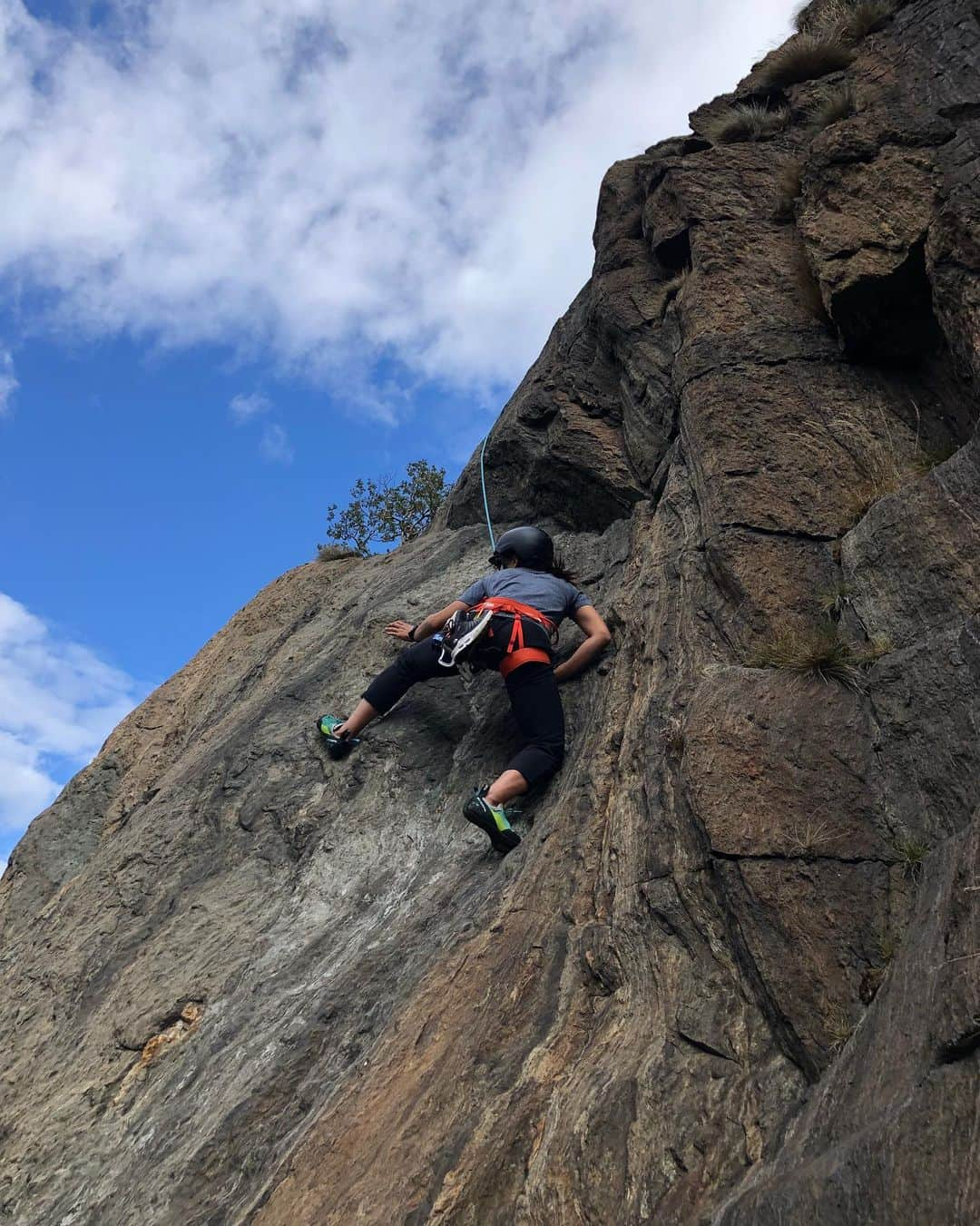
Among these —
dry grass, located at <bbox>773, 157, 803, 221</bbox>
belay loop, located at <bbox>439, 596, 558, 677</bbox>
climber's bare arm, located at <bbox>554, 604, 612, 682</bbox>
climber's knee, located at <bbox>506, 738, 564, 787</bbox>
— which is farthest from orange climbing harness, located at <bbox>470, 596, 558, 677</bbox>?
dry grass, located at <bbox>773, 157, 803, 221</bbox>

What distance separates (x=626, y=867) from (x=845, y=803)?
128cm

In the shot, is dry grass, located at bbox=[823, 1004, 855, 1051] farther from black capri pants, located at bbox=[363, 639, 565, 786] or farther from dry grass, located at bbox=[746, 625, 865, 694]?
black capri pants, located at bbox=[363, 639, 565, 786]

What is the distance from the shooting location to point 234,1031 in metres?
6.52

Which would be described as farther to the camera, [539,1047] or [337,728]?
[337,728]

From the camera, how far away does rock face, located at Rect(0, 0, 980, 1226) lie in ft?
14.8

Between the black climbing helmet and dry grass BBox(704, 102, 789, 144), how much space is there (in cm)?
442

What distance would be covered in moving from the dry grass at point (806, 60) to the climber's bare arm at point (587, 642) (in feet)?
19.0

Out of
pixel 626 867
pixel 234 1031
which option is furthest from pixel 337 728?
pixel 626 867

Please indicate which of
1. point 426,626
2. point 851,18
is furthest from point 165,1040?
point 851,18

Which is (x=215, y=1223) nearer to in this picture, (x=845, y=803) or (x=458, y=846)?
(x=458, y=846)

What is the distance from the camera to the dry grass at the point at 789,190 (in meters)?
8.95

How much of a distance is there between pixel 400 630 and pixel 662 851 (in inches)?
169

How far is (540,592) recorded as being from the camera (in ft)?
27.3

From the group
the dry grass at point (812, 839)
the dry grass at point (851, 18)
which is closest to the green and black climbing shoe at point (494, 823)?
the dry grass at point (812, 839)
